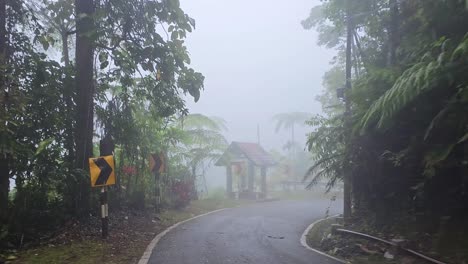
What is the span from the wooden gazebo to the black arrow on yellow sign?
20398 mm

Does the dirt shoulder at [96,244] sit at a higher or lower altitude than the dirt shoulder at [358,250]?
higher

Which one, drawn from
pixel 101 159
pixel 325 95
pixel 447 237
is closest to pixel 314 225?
pixel 447 237

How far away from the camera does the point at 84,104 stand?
1094cm

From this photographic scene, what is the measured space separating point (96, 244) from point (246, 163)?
24.6m

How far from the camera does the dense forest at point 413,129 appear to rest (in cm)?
718

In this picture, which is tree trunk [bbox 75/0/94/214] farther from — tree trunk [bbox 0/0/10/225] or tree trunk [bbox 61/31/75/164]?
tree trunk [bbox 0/0/10/225]

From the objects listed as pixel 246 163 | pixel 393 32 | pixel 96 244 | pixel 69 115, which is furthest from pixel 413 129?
pixel 246 163

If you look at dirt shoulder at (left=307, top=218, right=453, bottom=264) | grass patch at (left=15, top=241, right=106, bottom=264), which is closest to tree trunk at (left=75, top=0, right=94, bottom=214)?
grass patch at (left=15, top=241, right=106, bottom=264)

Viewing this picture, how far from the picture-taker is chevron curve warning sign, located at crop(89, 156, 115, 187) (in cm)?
937

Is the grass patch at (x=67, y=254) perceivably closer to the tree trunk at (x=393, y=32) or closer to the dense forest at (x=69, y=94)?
the dense forest at (x=69, y=94)

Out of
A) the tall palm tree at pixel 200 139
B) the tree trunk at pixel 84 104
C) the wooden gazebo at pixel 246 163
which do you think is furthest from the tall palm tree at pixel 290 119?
the tree trunk at pixel 84 104

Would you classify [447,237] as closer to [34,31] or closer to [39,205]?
[39,205]

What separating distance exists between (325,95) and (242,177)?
32.7 feet

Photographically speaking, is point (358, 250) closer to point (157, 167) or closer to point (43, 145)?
point (43, 145)
